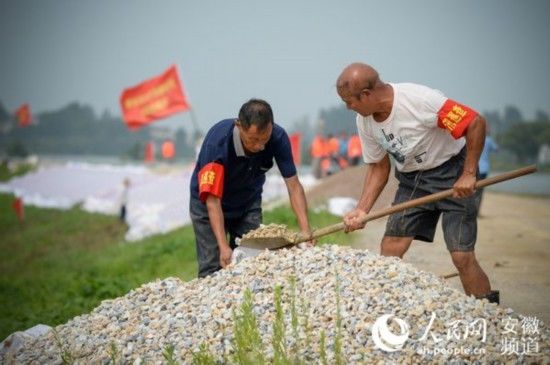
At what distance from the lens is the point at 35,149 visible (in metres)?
102

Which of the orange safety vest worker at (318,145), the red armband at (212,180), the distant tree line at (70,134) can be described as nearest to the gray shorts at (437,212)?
the red armband at (212,180)

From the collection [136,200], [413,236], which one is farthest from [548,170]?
[413,236]

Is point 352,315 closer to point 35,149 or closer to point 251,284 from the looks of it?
point 251,284

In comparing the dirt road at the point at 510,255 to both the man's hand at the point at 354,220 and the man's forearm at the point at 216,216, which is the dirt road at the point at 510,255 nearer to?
the man's hand at the point at 354,220

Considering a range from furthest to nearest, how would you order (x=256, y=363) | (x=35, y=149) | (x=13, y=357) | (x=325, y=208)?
(x=35, y=149)
(x=325, y=208)
(x=13, y=357)
(x=256, y=363)

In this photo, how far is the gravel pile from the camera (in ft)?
11.1

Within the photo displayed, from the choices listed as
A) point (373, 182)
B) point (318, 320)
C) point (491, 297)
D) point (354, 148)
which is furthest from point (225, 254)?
point (354, 148)

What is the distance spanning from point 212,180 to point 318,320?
1.31 metres

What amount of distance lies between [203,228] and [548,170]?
27.3 metres

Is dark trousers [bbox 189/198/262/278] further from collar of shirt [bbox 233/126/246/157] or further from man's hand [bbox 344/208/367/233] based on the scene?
man's hand [bbox 344/208/367/233]

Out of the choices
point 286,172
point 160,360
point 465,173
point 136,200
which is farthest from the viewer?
point 136,200

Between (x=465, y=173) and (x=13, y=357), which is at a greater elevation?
(x=465, y=173)

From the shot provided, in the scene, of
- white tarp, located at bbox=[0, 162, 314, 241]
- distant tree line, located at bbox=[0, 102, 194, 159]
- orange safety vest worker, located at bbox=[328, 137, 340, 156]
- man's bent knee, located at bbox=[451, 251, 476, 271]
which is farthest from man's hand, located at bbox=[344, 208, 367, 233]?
distant tree line, located at bbox=[0, 102, 194, 159]

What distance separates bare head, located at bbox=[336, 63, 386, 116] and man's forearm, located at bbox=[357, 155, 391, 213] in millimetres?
587
